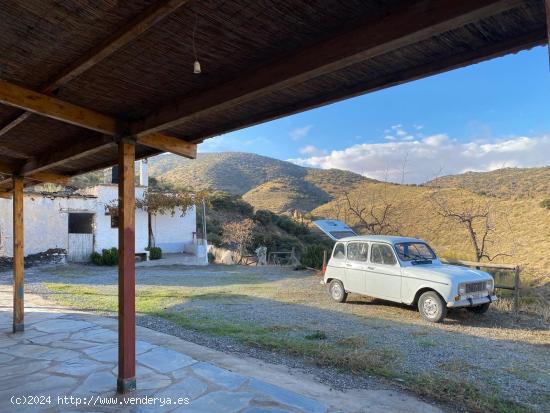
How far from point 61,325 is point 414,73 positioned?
701 cm

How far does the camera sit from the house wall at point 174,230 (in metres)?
23.9

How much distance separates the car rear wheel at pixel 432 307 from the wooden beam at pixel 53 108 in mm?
6249

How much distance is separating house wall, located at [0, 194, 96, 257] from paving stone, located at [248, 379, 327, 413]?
18722 mm

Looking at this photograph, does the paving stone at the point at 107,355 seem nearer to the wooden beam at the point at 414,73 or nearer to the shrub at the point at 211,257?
the wooden beam at the point at 414,73

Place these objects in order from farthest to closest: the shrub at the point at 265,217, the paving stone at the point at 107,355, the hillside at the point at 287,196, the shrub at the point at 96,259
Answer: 1. the hillside at the point at 287,196
2. the shrub at the point at 265,217
3. the shrub at the point at 96,259
4. the paving stone at the point at 107,355

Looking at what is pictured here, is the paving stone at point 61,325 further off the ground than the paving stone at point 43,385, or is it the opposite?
the paving stone at point 61,325

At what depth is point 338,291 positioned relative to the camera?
32.9 feet

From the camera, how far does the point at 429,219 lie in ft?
68.5

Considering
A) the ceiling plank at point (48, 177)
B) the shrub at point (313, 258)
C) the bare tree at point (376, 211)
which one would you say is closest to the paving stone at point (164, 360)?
the ceiling plank at point (48, 177)

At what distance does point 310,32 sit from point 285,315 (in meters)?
6.77

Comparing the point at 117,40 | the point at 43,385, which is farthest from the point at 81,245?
the point at 117,40

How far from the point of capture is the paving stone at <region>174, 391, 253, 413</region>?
12.3ft

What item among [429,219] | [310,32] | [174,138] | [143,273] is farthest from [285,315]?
[429,219]

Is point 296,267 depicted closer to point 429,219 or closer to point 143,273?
point 143,273
